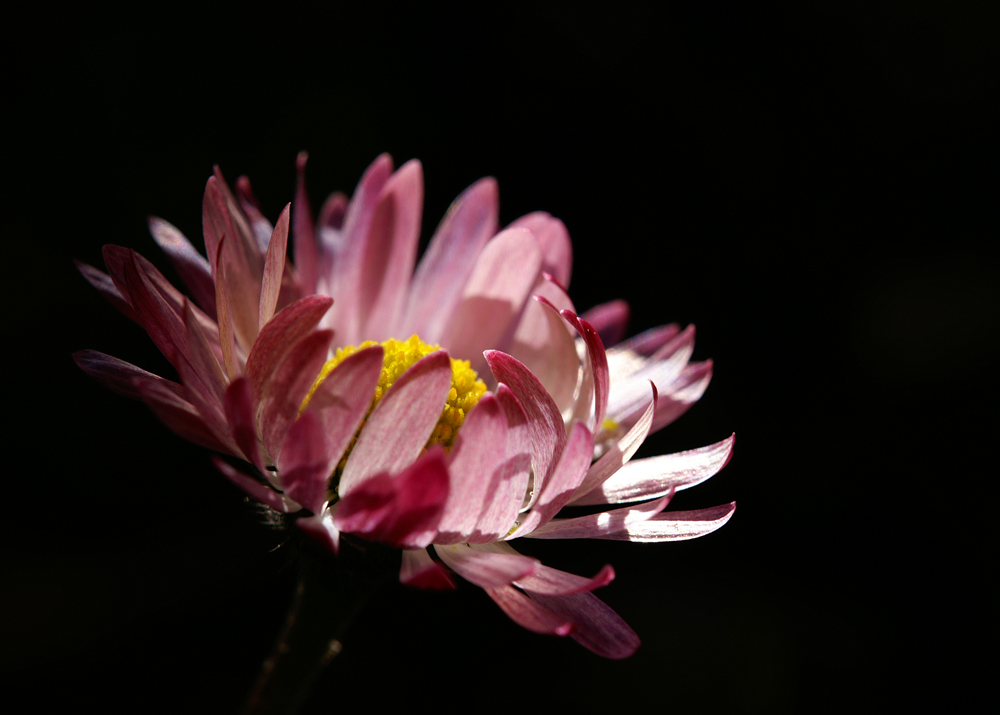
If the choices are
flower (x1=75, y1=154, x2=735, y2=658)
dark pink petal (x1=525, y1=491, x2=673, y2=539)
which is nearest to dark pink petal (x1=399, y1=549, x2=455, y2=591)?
flower (x1=75, y1=154, x2=735, y2=658)

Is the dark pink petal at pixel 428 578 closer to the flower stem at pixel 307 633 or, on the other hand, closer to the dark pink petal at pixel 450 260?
the flower stem at pixel 307 633

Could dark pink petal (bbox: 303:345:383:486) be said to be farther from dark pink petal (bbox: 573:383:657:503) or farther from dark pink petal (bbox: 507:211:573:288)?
dark pink petal (bbox: 507:211:573:288)

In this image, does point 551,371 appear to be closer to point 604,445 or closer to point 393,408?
point 604,445

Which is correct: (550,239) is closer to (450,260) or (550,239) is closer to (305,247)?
(450,260)

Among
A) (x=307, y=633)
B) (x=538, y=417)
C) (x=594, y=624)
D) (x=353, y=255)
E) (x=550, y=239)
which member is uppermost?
(x=550, y=239)

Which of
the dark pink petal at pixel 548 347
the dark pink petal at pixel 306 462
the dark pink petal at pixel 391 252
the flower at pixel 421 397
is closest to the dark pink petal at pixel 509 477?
the flower at pixel 421 397

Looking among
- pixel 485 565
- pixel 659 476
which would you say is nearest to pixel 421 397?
pixel 485 565
